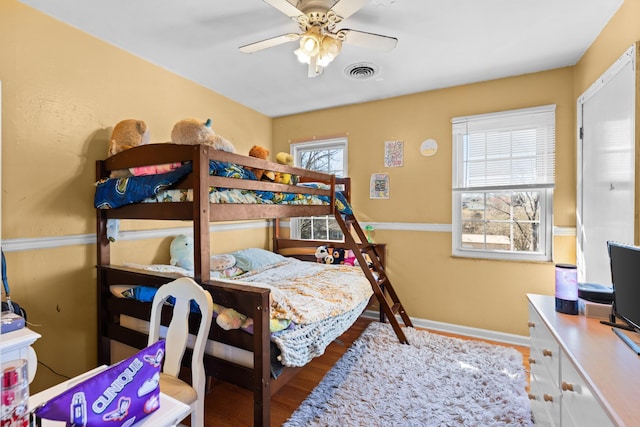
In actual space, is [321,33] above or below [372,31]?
below

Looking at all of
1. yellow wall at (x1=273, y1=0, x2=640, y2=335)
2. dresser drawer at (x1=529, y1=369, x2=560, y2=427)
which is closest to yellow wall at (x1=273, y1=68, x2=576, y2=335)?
yellow wall at (x1=273, y1=0, x2=640, y2=335)

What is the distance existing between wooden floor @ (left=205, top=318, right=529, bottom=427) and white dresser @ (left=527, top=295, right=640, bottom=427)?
1.12m

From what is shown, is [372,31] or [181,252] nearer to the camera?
[372,31]

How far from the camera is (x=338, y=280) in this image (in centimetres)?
271

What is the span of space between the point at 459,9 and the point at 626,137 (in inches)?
49.4

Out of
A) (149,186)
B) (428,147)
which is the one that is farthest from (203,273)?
(428,147)

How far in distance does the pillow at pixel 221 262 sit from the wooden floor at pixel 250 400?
920mm

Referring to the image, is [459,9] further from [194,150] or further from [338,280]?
[338,280]

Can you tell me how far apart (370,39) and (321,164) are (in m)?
2.03

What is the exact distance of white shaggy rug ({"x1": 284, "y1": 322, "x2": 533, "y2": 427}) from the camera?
5.81 feet

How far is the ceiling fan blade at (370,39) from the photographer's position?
1.71m

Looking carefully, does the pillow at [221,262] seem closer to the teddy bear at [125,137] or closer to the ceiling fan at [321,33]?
the teddy bear at [125,137]

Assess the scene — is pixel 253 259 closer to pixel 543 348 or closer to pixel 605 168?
pixel 543 348

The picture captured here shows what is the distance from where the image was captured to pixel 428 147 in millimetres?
3076
